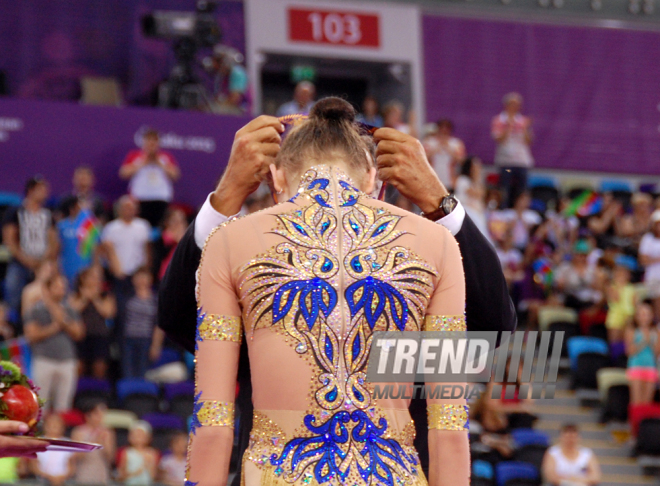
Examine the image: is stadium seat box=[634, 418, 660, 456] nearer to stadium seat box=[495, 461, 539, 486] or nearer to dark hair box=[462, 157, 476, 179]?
stadium seat box=[495, 461, 539, 486]

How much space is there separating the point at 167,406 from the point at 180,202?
10.9ft

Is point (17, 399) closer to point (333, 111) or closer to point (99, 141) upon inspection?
point (333, 111)

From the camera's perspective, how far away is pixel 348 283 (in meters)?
2.02

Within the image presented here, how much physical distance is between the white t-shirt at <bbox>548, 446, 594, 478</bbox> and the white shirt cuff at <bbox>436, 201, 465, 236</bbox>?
240 inches

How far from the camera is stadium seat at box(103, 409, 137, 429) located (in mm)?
7973

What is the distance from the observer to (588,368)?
10.0 metres

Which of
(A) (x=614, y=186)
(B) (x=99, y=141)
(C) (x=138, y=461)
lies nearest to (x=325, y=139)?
(C) (x=138, y=461)

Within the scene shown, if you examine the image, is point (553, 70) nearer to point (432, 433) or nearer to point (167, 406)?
point (167, 406)

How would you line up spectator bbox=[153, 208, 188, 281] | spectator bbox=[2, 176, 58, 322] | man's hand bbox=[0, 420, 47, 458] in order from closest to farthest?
man's hand bbox=[0, 420, 47, 458] → spectator bbox=[2, 176, 58, 322] → spectator bbox=[153, 208, 188, 281]

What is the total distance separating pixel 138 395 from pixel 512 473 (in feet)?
10.4

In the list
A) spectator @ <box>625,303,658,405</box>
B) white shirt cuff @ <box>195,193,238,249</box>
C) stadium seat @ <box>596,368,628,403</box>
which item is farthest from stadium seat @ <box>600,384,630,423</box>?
white shirt cuff @ <box>195,193,238,249</box>

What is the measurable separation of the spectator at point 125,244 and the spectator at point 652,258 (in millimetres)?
5113

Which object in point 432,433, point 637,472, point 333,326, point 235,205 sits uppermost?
point 235,205

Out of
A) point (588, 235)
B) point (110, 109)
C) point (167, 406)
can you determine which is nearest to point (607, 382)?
point (588, 235)
